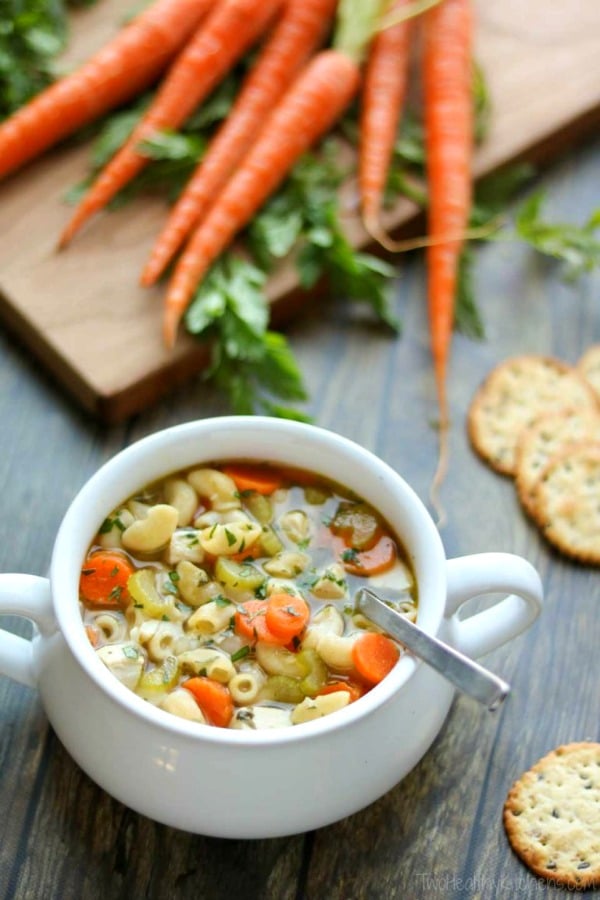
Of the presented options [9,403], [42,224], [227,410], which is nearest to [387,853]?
[227,410]

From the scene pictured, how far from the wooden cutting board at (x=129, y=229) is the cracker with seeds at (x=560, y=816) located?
955mm

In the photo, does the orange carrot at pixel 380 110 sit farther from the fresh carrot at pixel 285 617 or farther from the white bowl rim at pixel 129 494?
the fresh carrot at pixel 285 617

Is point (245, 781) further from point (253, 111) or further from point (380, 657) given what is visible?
point (253, 111)

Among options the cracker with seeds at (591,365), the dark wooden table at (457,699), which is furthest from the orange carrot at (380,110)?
the cracker with seeds at (591,365)

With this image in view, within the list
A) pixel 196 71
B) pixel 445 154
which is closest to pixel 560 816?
pixel 445 154

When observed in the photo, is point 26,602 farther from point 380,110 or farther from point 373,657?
point 380,110

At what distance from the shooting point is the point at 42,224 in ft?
7.29

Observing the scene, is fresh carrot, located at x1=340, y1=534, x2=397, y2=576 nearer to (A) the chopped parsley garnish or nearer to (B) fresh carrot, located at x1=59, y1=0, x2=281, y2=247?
(A) the chopped parsley garnish

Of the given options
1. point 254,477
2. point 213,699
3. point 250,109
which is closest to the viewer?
point 213,699

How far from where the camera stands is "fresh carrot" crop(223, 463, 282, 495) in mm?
1687

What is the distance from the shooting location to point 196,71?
233cm

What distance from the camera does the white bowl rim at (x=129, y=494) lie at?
1.35m

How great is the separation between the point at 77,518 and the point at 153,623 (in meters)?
0.17

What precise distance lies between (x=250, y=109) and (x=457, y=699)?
1.28m
